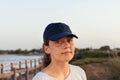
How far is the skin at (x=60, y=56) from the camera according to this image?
2611 millimetres

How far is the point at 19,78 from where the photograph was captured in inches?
616

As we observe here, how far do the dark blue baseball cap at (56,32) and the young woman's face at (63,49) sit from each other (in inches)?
1.8

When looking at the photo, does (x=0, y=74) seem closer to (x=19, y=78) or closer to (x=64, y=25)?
(x=19, y=78)

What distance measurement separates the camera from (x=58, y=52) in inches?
103

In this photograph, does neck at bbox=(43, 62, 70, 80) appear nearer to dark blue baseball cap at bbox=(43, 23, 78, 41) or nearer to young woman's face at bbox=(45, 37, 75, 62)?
young woman's face at bbox=(45, 37, 75, 62)

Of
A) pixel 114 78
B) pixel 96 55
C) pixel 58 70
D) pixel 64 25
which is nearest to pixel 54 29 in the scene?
pixel 64 25

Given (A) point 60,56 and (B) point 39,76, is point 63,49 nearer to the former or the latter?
(A) point 60,56

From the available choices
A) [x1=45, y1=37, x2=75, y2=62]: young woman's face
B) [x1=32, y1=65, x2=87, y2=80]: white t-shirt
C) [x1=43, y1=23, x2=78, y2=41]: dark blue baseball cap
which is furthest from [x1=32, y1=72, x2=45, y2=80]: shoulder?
[x1=43, y1=23, x2=78, y2=41]: dark blue baseball cap

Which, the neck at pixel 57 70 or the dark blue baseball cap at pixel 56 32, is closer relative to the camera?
the dark blue baseball cap at pixel 56 32

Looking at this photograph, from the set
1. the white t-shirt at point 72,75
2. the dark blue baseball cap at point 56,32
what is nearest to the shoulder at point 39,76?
the white t-shirt at point 72,75

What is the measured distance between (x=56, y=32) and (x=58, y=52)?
0.43 feet

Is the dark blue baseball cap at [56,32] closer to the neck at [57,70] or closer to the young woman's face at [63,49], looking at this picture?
the young woman's face at [63,49]

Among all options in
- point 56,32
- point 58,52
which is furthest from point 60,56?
point 56,32

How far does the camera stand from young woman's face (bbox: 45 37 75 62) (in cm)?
261
